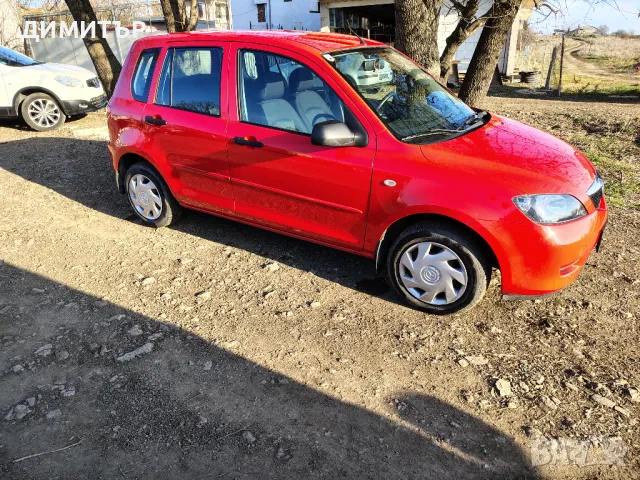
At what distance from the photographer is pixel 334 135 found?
3.54 meters

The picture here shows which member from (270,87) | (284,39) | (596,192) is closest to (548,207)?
(596,192)

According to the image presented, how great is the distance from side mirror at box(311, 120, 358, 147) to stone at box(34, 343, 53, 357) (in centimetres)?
229

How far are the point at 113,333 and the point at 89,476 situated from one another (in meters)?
1.26

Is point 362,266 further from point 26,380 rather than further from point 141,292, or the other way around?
point 26,380

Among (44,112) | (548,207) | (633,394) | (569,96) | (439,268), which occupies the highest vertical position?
(548,207)

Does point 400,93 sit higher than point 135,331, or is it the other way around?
point 400,93

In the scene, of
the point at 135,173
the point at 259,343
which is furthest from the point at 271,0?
the point at 259,343

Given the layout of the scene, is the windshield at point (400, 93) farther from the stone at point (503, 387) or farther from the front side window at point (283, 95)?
the stone at point (503, 387)

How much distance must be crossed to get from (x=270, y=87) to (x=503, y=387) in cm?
278

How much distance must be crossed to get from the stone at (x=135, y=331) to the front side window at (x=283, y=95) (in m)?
1.81

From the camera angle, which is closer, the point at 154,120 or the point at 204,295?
the point at 204,295

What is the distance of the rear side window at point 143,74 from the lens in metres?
4.81

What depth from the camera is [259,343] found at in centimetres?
351

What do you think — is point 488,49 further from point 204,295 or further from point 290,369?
point 290,369
